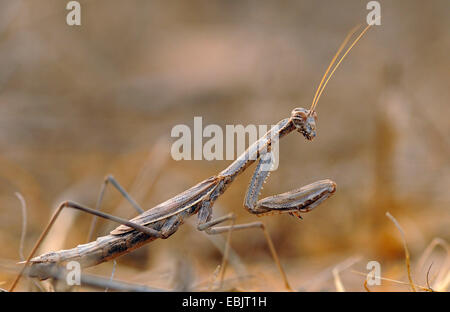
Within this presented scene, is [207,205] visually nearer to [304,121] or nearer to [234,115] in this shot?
[304,121]

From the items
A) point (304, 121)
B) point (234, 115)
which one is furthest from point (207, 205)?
point (234, 115)

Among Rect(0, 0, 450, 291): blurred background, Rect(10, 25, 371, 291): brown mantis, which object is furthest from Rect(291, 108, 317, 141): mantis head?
Rect(0, 0, 450, 291): blurred background

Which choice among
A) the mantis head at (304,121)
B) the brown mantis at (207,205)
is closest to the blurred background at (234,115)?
the brown mantis at (207,205)

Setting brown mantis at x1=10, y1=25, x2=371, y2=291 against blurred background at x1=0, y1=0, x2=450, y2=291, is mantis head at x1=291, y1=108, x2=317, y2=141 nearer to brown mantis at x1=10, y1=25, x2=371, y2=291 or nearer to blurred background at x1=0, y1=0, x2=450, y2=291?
brown mantis at x1=10, y1=25, x2=371, y2=291

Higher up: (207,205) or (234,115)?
(234,115)

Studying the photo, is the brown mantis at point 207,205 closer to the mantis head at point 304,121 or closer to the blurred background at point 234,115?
the mantis head at point 304,121

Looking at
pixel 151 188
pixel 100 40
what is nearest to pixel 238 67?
pixel 100 40
